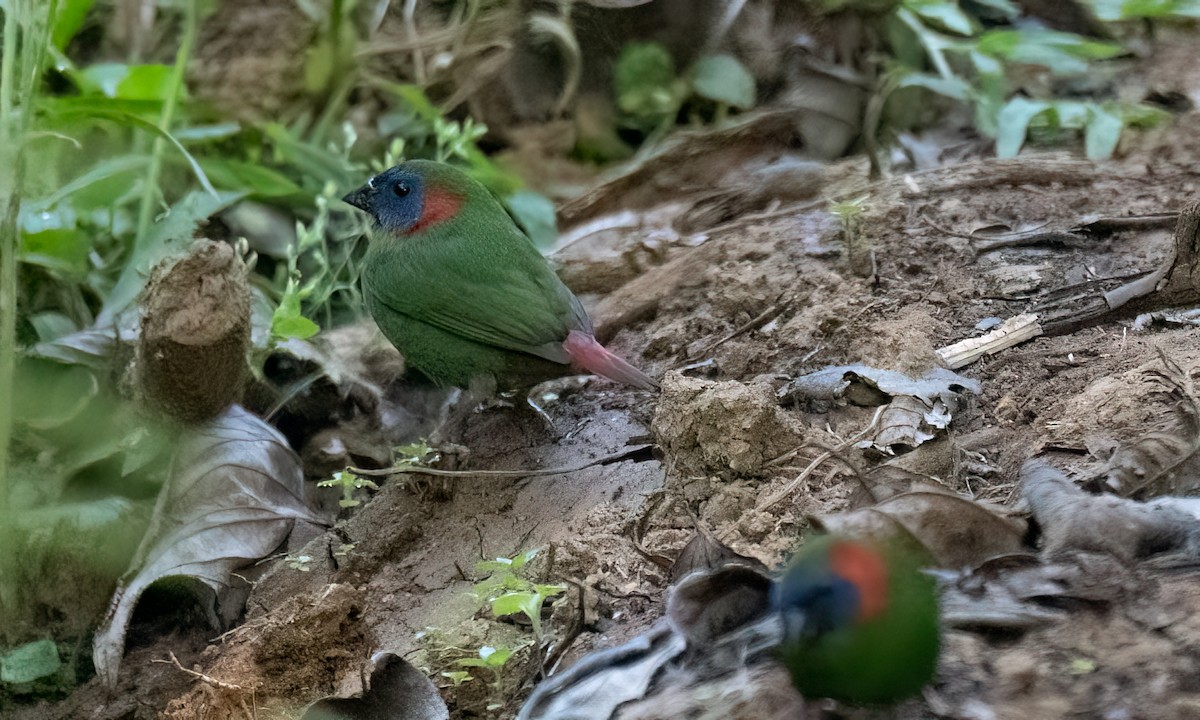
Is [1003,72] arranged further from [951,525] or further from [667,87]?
[951,525]

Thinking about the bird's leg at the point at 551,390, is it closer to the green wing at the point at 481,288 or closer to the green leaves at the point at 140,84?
the green wing at the point at 481,288

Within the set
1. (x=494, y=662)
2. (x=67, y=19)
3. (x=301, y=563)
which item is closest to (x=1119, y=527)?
(x=494, y=662)

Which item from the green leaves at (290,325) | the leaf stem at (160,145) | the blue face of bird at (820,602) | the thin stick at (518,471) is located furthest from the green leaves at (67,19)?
the blue face of bird at (820,602)

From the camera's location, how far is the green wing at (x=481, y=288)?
→ 10.9ft

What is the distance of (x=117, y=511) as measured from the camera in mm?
3096

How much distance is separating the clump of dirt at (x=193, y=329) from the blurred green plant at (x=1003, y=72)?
8.07 ft

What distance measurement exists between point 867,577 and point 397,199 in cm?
258

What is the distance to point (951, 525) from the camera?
6.38ft

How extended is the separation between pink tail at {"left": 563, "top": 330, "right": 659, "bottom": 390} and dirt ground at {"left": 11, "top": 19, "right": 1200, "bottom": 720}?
4.4 inches

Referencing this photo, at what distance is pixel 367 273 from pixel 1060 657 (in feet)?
8.35

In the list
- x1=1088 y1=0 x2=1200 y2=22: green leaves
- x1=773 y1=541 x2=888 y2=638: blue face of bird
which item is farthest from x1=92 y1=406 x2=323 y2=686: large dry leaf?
x1=1088 y1=0 x2=1200 y2=22: green leaves

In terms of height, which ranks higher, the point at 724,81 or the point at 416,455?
the point at 724,81

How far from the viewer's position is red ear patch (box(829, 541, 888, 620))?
1517mm

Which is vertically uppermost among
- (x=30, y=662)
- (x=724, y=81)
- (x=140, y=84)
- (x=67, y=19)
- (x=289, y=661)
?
(x=67, y=19)
